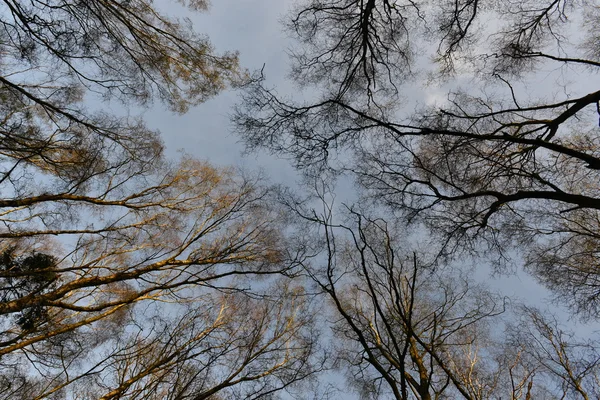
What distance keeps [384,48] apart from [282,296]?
6.85 m

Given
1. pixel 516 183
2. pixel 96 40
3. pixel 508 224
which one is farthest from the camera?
pixel 508 224

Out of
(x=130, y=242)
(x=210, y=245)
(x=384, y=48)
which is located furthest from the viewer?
(x=210, y=245)

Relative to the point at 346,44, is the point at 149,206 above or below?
below

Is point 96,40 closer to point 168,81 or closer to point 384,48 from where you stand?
point 168,81

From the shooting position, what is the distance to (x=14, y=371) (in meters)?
6.24

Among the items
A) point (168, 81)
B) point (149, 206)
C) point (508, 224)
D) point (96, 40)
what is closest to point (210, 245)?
point (149, 206)

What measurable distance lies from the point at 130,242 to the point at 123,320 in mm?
1917

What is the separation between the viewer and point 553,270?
26.5 ft

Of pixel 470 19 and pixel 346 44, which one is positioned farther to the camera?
pixel 346 44

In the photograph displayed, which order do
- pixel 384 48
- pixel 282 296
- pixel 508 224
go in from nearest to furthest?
pixel 508 224 → pixel 384 48 → pixel 282 296

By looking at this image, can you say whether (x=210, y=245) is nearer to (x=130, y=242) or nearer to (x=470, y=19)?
(x=130, y=242)

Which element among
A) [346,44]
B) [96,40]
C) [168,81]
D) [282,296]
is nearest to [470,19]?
[346,44]

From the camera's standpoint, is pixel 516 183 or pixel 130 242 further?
pixel 130 242

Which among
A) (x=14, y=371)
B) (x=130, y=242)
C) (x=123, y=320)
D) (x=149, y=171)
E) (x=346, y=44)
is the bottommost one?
(x=14, y=371)
